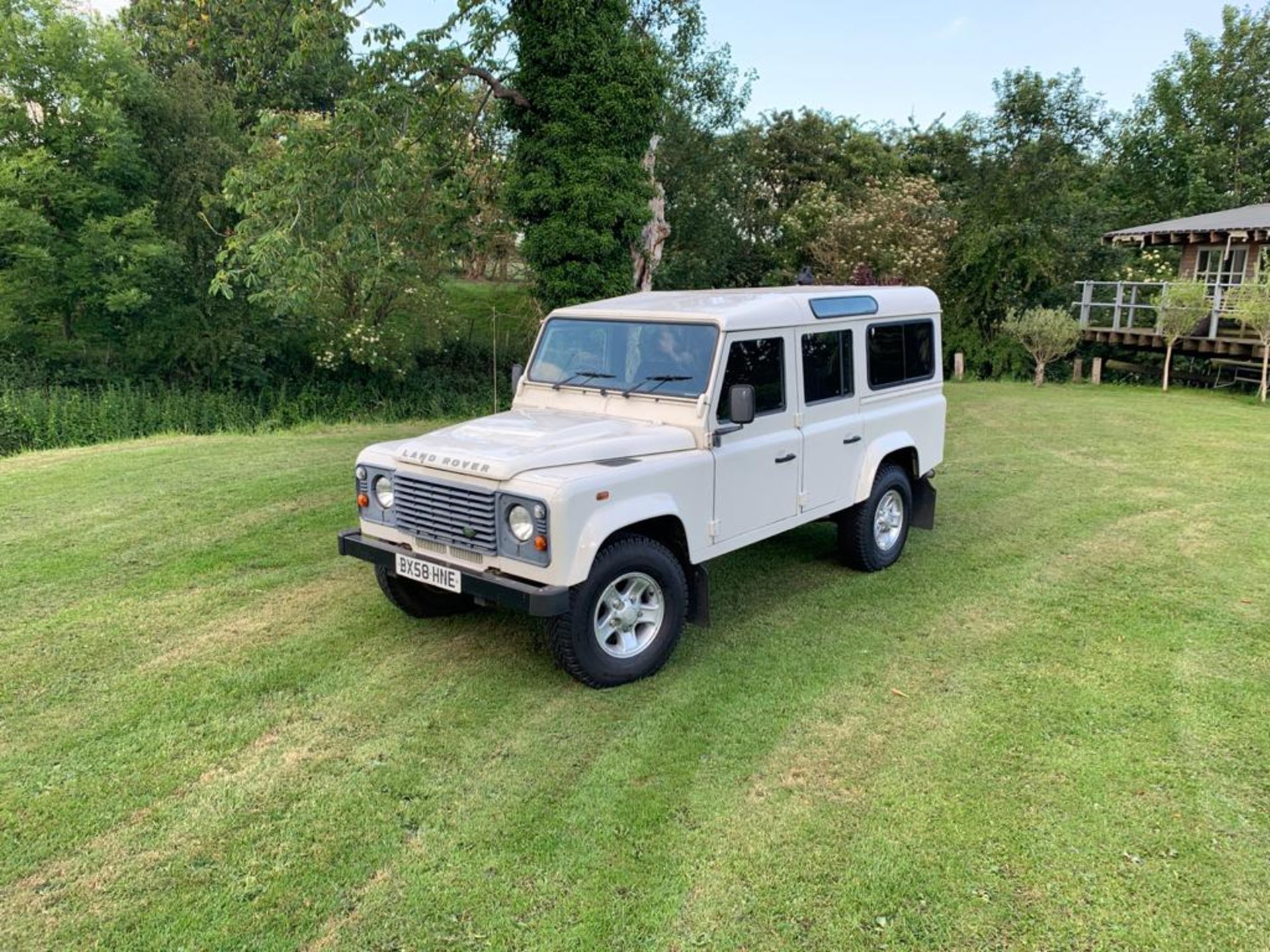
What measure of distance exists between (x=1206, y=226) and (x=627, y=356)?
23033 millimetres

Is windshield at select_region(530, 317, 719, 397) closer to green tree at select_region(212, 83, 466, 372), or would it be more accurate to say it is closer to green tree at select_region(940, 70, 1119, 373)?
green tree at select_region(212, 83, 466, 372)

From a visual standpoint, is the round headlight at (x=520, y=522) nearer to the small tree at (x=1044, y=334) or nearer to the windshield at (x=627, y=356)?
the windshield at (x=627, y=356)

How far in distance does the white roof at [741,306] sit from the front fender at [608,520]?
3.98ft

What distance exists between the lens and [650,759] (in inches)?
152

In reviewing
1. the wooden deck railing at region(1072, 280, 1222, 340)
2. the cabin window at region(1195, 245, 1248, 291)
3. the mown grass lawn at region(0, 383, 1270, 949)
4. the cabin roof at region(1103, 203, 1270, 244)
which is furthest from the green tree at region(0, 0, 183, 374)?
the cabin window at region(1195, 245, 1248, 291)

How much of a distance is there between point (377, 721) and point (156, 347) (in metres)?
19.2

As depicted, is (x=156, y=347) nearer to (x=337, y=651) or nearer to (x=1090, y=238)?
(x=337, y=651)

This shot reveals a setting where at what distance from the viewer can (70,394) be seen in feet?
56.0

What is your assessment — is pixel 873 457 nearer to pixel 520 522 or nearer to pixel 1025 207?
pixel 520 522

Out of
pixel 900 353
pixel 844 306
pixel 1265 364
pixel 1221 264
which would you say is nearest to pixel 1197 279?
pixel 1221 264

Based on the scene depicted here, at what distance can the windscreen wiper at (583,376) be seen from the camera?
211 inches

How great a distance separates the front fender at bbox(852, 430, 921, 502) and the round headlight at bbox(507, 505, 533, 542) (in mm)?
2864

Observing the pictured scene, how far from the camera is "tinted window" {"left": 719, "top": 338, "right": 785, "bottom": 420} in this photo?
16.3ft

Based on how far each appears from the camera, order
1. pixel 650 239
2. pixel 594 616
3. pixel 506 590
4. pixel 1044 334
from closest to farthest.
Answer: pixel 506 590, pixel 594 616, pixel 650 239, pixel 1044 334
